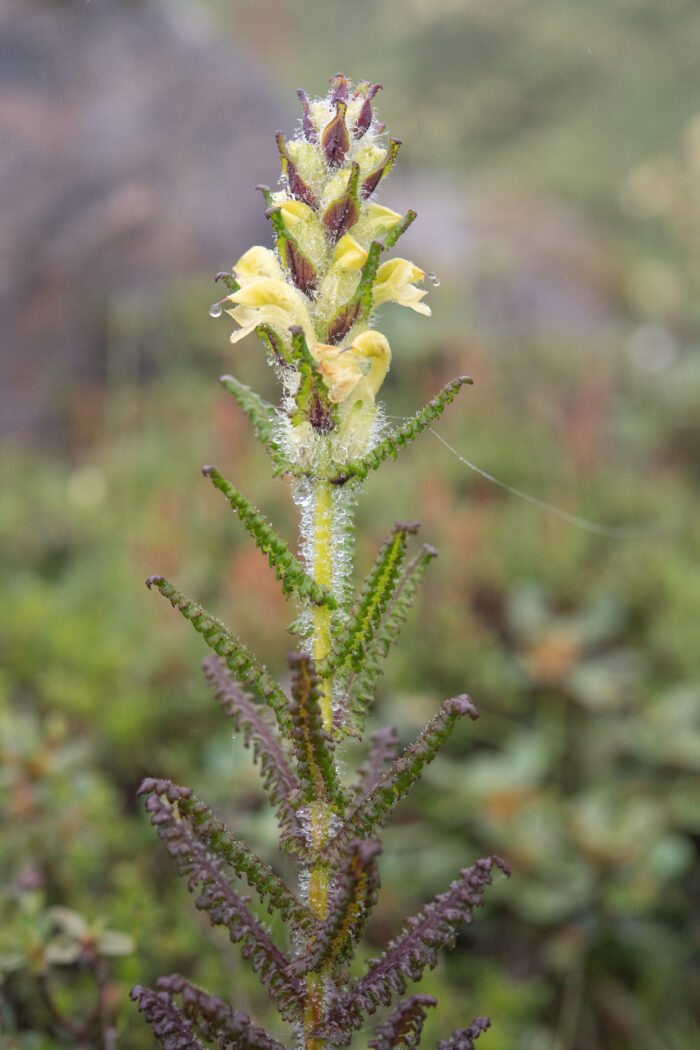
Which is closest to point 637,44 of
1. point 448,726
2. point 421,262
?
point 421,262

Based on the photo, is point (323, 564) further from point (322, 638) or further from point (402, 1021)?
point (402, 1021)

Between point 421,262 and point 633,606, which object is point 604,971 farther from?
point 421,262

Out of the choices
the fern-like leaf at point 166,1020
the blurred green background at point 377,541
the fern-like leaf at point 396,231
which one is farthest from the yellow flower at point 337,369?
the blurred green background at point 377,541

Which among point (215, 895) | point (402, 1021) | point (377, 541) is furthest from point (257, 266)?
point (377, 541)

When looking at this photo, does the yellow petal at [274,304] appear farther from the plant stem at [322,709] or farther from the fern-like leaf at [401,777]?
the fern-like leaf at [401,777]

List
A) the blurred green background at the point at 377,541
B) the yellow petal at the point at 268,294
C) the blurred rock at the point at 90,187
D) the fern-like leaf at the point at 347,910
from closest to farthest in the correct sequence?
the fern-like leaf at the point at 347,910 → the yellow petal at the point at 268,294 → the blurred green background at the point at 377,541 → the blurred rock at the point at 90,187

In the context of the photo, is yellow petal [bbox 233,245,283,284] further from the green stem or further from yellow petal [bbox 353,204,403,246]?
the green stem

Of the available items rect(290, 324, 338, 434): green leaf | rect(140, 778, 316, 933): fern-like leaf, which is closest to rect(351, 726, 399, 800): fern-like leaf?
rect(140, 778, 316, 933): fern-like leaf

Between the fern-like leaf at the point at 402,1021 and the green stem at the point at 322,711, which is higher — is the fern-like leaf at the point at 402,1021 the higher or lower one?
the lower one
